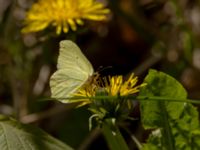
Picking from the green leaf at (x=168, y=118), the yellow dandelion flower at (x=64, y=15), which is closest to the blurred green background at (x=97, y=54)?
the yellow dandelion flower at (x=64, y=15)

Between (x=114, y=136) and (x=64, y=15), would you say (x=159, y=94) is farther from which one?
(x=64, y=15)

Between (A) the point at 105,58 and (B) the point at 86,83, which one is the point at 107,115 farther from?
(A) the point at 105,58

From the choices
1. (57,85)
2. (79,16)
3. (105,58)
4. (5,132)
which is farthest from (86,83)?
(105,58)

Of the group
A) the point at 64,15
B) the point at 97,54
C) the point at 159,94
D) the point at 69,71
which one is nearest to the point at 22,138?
the point at 69,71

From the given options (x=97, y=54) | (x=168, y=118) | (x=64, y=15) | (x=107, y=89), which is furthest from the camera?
(x=97, y=54)

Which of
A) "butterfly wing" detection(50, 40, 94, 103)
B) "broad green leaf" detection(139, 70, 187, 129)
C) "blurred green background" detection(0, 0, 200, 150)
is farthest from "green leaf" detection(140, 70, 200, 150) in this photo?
"blurred green background" detection(0, 0, 200, 150)

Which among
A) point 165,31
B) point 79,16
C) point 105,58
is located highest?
point 79,16
